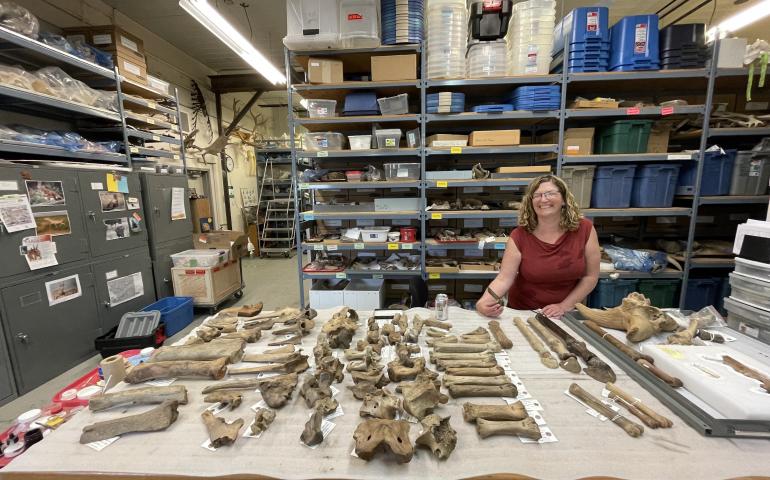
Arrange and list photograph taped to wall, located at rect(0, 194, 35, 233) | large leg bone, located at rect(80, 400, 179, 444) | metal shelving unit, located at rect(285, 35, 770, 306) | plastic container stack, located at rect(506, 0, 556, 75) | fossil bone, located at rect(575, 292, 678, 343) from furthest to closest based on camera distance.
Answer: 1. metal shelving unit, located at rect(285, 35, 770, 306)
2. plastic container stack, located at rect(506, 0, 556, 75)
3. photograph taped to wall, located at rect(0, 194, 35, 233)
4. fossil bone, located at rect(575, 292, 678, 343)
5. large leg bone, located at rect(80, 400, 179, 444)

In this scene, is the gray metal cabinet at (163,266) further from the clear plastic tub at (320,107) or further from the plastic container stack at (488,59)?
the plastic container stack at (488,59)

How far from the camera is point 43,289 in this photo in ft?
9.57

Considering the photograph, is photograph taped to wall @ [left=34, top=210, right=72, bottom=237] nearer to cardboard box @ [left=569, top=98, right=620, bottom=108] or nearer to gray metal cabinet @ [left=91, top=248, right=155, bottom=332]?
gray metal cabinet @ [left=91, top=248, right=155, bottom=332]

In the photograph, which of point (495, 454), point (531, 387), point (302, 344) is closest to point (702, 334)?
point (531, 387)

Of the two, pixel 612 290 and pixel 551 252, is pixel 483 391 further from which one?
pixel 612 290

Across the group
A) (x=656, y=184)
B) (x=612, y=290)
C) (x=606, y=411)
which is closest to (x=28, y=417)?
(x=606, y=411)

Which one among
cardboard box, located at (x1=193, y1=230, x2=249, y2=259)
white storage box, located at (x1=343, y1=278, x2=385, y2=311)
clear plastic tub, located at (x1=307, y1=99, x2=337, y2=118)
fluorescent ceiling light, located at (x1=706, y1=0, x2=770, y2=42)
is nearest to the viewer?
fluorescent ceiling light, located at (x1=706, y1=0, x2=770, y2=42)

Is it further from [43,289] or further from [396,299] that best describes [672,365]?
[43,289]

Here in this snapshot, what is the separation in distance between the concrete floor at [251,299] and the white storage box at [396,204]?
2.27m

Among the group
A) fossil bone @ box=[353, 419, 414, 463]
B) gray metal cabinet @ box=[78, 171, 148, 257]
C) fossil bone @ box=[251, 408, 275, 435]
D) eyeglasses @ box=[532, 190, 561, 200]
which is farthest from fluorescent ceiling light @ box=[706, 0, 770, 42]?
gray metal cabinet @ box=[78, 171, 148, 257]

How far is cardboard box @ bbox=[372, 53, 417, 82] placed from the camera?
3.27m

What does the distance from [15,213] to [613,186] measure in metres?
5.75

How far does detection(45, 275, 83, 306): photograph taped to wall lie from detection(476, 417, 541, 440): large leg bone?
13.1 ft

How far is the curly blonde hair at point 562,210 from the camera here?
2.12 metres
